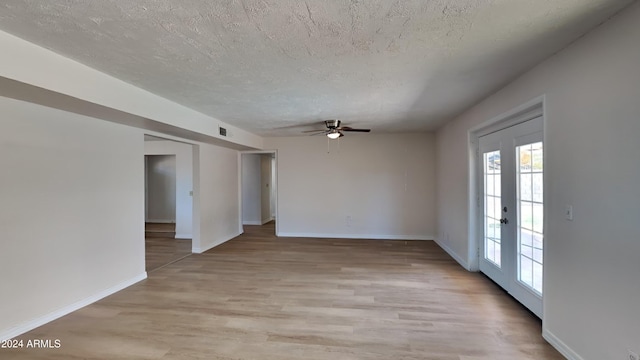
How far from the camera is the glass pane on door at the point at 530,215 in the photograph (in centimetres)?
265

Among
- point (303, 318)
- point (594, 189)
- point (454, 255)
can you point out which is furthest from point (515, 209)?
point (303, 318)

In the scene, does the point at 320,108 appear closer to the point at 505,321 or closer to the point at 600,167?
the point at 600,167

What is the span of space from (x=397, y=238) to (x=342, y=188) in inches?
66.3

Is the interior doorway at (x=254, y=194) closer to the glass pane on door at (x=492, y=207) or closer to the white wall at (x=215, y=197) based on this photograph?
the white wall at (x=215, y=197)

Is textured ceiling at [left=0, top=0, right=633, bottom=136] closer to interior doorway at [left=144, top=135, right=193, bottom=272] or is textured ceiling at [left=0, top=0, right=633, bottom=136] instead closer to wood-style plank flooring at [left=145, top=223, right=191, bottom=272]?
interior doorway at [left=144, top=135, right=193, bottom=272]

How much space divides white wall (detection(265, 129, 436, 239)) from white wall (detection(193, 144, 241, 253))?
108cm

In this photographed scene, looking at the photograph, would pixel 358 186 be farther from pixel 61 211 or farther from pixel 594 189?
pixel 61 211

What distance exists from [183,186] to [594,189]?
6.84 meters

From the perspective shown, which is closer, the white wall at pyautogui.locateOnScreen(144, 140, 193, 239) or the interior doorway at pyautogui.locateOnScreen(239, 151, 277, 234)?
the white wall at pyautogui.locateOnScreen(144, 140, 193, 239)

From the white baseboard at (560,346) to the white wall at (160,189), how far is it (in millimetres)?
9047

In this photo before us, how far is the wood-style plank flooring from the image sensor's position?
4677 millimetres

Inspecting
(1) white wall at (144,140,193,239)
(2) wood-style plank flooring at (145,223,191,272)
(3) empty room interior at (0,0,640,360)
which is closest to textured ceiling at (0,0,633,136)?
(3) empty room interior at (0,0,640,360)

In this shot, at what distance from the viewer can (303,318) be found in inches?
109

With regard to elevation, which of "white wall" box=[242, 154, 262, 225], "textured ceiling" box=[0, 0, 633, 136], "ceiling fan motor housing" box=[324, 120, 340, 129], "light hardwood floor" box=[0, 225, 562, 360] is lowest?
"light hardwood floor" box=[0, 225, 562, 360]
